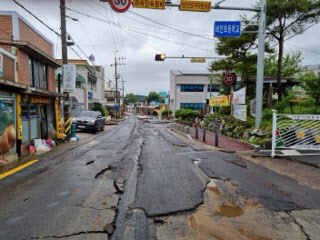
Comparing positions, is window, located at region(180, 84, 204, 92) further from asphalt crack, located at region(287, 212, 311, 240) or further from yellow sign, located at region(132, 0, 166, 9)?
asphalt crack, located at region(287, 212, 311, 240)

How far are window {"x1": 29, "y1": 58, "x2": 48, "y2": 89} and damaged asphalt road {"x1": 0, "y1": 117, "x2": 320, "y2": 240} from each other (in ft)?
21.1

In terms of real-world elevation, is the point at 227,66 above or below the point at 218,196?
above

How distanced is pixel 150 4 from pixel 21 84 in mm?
5900

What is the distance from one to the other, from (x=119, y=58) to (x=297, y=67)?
3772cm

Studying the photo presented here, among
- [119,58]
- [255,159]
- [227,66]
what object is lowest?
[255,159]

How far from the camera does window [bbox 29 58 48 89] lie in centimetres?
1148

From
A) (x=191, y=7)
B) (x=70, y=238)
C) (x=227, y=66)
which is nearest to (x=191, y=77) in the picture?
(x=227, y=66)

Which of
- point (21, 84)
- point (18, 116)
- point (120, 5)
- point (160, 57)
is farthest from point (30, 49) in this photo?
point (160, 57)

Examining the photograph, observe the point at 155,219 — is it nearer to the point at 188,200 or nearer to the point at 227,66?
the point at 188,200

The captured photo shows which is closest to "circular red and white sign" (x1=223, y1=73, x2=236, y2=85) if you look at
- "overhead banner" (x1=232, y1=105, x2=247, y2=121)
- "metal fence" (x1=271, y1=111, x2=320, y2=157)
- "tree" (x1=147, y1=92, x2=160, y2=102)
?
"overhead banner" (x1=232, y1=105, x2=247, y2=121)

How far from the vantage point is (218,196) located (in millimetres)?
4770

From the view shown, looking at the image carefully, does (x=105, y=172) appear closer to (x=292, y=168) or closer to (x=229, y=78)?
(x=292, y=168)

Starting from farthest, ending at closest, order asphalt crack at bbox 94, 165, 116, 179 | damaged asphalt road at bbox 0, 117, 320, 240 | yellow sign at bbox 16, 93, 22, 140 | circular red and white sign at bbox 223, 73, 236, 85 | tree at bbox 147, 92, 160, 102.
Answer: tree at bbox 147, 92, 160, 102 → circular red and white sign at bbox 223, 73, 236, 85 → yellow sign at bbox 16, 93, 22, 140 → asphalt crack at bbox 94, 165, 116, 179 → damaged asphalt road at bbox 0, 117, 320, 240

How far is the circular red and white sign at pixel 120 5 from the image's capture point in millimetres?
8047
